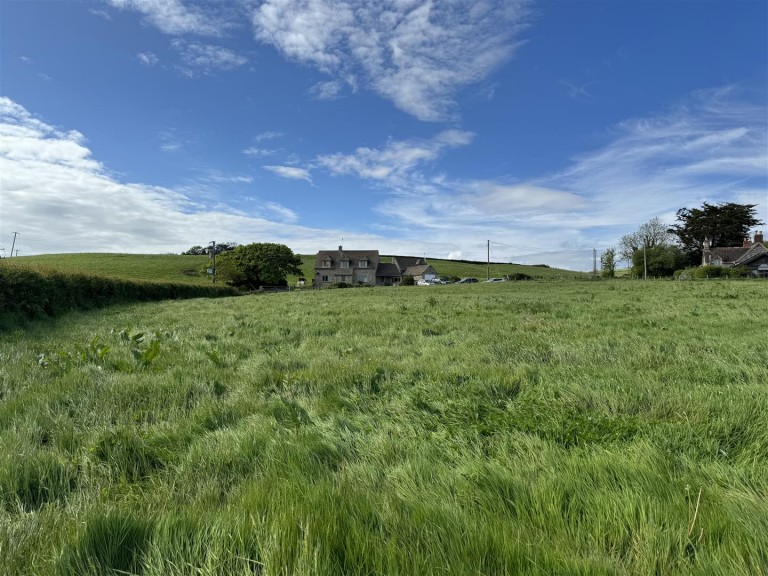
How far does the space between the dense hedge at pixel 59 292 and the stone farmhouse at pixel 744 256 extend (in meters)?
94.1

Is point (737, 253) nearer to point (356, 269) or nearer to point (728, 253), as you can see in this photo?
point (728, 253)

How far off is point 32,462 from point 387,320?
915cm

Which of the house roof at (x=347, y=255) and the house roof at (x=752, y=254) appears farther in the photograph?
the house roof at (x=347, y=255)

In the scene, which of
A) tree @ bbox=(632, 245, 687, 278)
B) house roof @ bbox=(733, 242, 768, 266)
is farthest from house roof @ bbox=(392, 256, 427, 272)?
house roof @ bbox=(733, 242, 768, 266)

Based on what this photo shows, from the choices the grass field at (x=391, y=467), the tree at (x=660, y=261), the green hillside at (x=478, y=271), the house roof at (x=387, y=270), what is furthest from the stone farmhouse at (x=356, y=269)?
the grass field at (x=391, y=467)

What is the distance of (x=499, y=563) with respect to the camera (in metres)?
1.57

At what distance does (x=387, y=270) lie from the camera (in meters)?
106

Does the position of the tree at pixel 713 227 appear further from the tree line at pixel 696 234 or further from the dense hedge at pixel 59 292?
the dense hedge at pixel 59 292

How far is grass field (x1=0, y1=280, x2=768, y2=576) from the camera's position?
63.9 inches

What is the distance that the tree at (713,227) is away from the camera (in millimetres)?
86062

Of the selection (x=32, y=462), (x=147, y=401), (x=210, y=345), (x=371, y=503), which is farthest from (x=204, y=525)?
(x=210, y=345)

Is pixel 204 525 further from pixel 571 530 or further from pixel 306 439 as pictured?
pixel 571 530

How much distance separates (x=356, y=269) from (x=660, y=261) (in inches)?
2681

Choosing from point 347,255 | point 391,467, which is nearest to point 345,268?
point 347,255
